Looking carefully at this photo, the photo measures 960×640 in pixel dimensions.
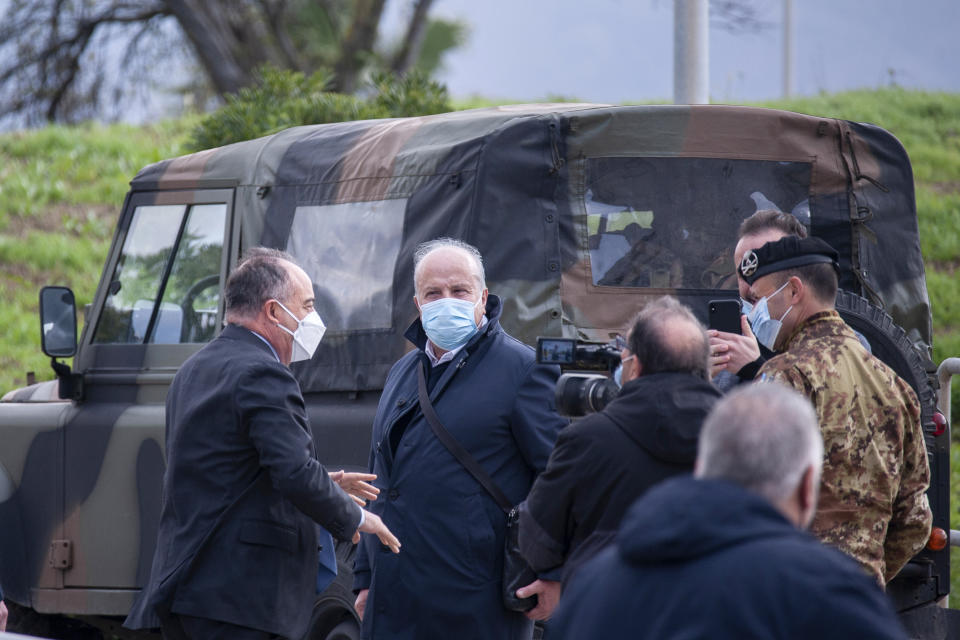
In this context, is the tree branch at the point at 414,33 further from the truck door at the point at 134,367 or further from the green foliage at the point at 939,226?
the truck door at the point at 134,367

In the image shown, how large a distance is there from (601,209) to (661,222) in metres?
0.24

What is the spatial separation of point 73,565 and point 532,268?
2.71 metres

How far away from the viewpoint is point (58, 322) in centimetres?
593

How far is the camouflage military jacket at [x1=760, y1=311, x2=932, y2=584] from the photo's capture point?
3479 millimetres

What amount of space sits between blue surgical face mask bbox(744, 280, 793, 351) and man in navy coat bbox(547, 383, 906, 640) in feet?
5.14

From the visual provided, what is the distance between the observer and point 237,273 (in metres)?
4.12

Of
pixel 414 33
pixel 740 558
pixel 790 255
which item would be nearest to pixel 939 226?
pixel 414 33

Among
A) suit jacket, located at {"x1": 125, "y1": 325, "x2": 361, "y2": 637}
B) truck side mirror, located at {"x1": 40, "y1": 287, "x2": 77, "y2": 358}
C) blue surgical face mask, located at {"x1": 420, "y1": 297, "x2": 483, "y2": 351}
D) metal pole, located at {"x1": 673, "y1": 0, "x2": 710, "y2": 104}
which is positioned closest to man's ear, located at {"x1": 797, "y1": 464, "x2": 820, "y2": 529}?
suit jacket, located at {"x1": 125, "y1": 325, "x2": 361, "y2": 637}

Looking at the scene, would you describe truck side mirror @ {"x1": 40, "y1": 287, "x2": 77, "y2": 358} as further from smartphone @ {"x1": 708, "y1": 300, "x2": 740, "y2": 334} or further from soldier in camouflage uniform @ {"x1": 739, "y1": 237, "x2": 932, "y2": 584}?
soldier in camouflage uniform @ {"x1": 739, "y1": 237, "x2": 932, "y2": 584}

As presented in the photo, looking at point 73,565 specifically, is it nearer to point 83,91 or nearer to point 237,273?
point 237,273

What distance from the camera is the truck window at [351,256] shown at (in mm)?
5207

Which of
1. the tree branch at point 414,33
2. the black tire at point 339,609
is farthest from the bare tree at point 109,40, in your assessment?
the black tire at point 339,609

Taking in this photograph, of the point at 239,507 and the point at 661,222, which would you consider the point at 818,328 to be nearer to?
the point at 661,222

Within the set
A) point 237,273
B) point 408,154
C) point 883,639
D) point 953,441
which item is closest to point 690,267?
point 408,154
